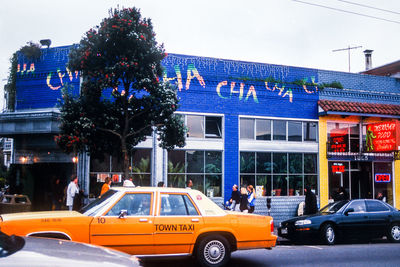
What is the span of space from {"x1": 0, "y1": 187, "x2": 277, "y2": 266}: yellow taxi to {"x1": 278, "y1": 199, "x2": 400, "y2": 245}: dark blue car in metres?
4.77

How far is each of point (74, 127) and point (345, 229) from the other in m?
8.60

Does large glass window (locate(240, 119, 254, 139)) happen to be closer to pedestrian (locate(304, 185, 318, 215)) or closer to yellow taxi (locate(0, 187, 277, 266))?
pedestrian (locate(304, 185, 318, 215))

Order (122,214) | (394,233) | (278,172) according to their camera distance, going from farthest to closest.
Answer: (278,172)
(394,233)
(122,214)

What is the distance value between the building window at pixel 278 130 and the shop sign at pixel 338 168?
4.93ft

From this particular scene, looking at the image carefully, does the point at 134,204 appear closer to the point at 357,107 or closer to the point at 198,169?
the point at 198,169

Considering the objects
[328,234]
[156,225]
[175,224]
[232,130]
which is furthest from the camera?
[232,130]

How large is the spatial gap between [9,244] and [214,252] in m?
4.59

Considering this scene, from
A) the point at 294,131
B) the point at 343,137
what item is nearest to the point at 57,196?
the point at 294,131

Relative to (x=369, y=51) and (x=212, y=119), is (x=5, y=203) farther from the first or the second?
(x=369, y=51)

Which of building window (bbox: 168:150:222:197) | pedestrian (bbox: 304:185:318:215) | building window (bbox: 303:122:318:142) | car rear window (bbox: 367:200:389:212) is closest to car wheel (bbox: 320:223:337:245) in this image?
car rear window (bbox: 367:200:389:212)

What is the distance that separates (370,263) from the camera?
30.2 ft

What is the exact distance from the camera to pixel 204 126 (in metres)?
17.7

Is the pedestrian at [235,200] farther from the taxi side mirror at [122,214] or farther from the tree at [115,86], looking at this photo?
the taxi side mirror at [122,214]

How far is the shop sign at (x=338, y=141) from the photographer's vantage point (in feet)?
64.4
